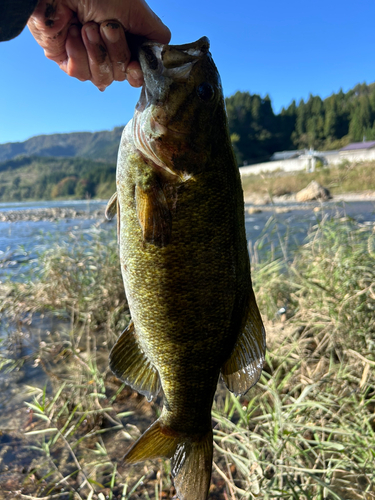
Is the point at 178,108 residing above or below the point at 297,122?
below

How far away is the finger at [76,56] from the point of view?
5.92 ft

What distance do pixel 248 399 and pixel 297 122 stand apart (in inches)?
4068

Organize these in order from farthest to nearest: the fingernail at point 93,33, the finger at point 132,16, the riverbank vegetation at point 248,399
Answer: the riverbank vegetation at point 248,399 → the fingernail at point 93,33 → the finger at point 132,16

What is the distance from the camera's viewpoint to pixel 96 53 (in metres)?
1.74

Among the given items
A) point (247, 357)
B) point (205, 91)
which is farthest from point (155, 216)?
point (247, 357)

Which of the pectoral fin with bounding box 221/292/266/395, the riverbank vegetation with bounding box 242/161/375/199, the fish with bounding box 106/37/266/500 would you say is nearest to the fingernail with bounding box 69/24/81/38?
the fish with bounding box 106/37/266/500

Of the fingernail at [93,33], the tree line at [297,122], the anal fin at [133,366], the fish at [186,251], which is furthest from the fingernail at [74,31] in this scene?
the tree line at [297,122]

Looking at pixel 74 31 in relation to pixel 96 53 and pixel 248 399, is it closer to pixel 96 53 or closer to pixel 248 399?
pixel 96 53

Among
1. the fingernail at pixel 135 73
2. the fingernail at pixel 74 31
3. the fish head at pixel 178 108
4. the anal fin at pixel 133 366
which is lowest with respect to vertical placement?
the anal fin at pixel 133 366

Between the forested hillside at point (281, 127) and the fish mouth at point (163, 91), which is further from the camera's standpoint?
the forested hillside at point (281, 127)

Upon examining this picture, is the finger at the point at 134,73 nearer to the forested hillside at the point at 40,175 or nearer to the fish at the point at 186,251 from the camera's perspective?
the fish at the point at 186,251

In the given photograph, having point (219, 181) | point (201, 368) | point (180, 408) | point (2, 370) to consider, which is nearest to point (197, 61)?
point (219, 181)

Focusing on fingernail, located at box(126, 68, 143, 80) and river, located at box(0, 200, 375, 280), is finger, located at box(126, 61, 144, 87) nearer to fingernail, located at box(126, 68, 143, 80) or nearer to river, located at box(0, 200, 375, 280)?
fingernail, located at box(126, 68, 143, 80)

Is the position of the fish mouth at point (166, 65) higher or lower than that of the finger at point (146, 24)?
lower
